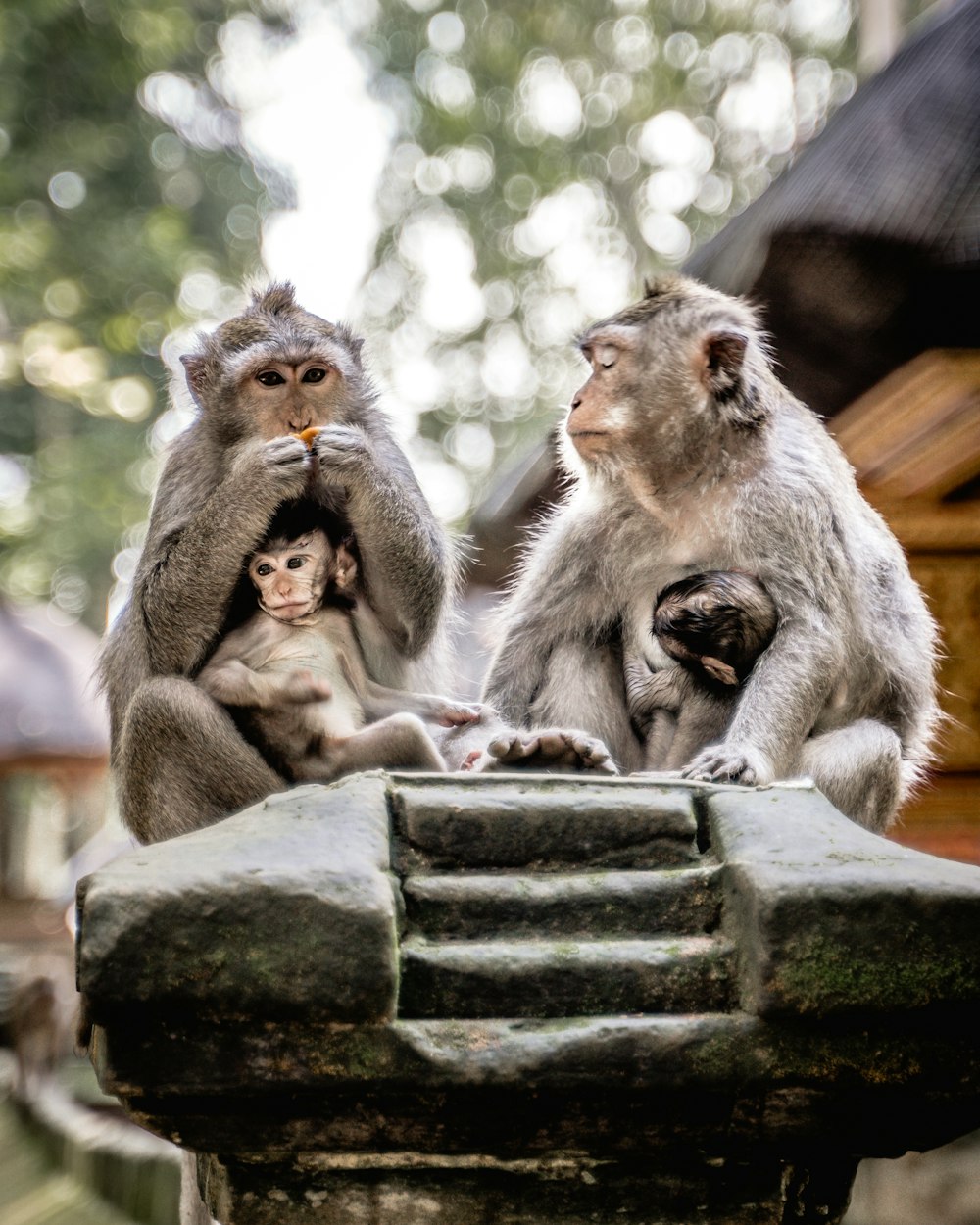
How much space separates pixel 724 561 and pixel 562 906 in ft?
5.03

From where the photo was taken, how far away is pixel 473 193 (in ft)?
75.6

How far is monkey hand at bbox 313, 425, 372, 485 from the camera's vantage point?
11.8 ft

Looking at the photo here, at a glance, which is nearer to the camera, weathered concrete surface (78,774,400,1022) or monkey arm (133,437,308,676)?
weathered concrete surface (78,774,400,1022)

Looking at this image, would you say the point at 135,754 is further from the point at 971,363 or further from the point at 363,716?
the point at 971,363

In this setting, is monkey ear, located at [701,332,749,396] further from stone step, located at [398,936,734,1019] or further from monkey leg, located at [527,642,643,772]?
stone step, located at [398,936,734,1019]

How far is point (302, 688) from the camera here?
348 cm

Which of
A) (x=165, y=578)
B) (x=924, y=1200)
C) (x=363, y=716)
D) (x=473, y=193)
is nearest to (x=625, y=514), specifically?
(x=363, y=716)

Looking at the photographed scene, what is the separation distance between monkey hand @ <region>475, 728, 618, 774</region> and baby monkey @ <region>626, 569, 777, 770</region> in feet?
1.62

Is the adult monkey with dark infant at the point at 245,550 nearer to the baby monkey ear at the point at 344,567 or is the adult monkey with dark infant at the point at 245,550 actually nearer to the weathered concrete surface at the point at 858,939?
the baby monkey ear at the point at 344,567

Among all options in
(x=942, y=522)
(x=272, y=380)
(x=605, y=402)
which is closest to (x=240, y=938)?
(x=272, y=380)

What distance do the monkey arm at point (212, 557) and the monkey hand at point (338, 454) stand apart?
5 cm

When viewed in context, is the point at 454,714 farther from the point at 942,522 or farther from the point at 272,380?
the point at 942,522

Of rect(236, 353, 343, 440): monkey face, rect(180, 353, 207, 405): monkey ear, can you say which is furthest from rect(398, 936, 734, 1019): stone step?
rect(180, 353, 207, 405): monkey ear

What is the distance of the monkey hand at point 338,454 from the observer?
3.60 metres
